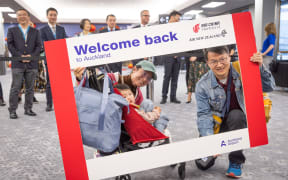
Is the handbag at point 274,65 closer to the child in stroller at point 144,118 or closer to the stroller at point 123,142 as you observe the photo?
the child in stroller at point 144,118

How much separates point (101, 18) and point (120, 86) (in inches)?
651

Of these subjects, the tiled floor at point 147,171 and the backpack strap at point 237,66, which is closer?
the backpack strap at point 237,66

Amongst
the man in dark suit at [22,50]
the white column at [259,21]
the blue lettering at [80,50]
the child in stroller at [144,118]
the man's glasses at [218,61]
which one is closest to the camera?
the blue lettering at [80,50]

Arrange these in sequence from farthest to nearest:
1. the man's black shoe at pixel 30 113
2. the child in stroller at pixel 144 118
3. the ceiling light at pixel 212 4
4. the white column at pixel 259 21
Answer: the ceiling light at pixel 212 4 → the white column at pixel 259 21 → the man's black shoe at pixel 30 113 → the child in stroller at pixel 144 118

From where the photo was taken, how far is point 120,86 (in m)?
1.12

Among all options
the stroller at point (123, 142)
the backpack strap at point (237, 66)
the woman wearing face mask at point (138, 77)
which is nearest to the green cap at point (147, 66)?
the woman wearing face mask at point (138, 77)

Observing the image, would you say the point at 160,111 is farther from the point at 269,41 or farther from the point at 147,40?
the point at 269,41

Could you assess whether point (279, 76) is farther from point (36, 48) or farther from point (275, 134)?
Result: point (36, 48)

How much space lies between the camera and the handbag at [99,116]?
96 cm

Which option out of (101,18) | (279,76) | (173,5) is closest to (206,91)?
(279,76)

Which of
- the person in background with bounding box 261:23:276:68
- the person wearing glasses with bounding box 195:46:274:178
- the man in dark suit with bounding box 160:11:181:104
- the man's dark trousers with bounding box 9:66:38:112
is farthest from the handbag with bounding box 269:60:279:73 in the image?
the man's dark trousers with bounding box 9:66:38:112

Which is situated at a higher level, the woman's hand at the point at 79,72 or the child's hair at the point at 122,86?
the woman's hand at the point at 79,72

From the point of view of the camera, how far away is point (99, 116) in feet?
3.21

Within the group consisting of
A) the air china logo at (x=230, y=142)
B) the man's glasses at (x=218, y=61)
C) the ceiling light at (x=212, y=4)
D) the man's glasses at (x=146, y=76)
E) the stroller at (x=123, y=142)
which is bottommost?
the air china logo at (x=230, y=142)
